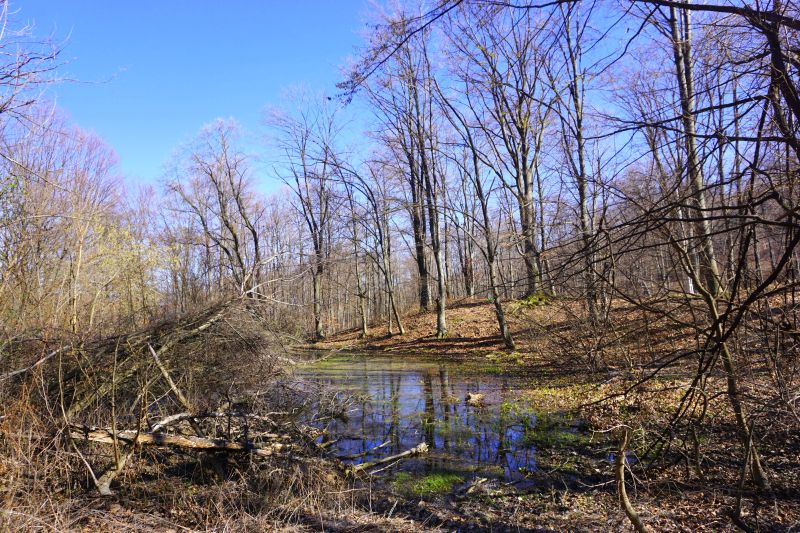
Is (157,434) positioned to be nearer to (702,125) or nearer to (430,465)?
(430,465)

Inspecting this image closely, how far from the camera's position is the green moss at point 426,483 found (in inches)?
248

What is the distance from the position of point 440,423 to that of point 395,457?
2.08 m

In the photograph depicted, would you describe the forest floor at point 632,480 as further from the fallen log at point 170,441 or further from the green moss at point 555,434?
the fallen log at point 170,441

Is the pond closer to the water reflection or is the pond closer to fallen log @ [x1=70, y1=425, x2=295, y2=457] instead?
the water reflection

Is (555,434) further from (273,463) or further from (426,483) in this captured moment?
(273,463)

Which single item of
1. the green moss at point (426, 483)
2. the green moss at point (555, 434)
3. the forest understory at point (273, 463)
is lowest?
the green moss at point (426, 483)

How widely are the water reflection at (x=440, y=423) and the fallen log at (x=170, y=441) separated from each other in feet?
5.20

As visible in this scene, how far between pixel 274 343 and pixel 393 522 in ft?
15.0

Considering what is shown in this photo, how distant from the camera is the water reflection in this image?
7.41m

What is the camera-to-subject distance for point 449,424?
9.30 meters

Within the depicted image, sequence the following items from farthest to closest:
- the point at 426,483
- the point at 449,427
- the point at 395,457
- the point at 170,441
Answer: the point at 449,427 → the point at 395,457 → the point at 426,483 → the point at 170,441

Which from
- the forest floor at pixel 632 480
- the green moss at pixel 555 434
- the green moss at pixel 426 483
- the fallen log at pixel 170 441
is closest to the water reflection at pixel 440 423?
the green moss at pixel 555 434

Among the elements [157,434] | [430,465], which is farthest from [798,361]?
[157,434]

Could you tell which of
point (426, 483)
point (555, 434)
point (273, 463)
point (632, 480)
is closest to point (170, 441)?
point (273, 463)
